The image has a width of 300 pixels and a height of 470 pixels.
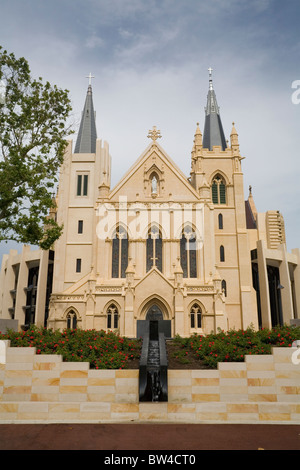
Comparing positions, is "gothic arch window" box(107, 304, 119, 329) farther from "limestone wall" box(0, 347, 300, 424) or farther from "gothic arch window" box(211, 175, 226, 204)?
"limestone wall" box(0, 347, 300, 424)

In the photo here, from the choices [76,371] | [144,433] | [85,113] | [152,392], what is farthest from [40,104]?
[85,113]

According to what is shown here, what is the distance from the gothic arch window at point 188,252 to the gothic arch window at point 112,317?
610 centimetres

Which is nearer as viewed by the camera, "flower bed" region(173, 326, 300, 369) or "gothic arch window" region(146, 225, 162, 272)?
"flower bed" region(173, 326, 300, 369)

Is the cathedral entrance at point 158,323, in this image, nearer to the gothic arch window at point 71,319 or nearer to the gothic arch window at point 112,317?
the gothic arch window at point 112,317

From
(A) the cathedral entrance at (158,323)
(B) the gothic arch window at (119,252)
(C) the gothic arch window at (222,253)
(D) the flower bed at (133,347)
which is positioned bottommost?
(D) the flower bed at (133,347)

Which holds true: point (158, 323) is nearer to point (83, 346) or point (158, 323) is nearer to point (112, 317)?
point (112, 317)

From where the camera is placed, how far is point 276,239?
3700 cm

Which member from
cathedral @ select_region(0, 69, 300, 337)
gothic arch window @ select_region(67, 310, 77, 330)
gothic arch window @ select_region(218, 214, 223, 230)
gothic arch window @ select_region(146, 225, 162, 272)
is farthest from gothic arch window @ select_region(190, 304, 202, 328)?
gothic arch window @ select_region(218, 214, 223, 230)

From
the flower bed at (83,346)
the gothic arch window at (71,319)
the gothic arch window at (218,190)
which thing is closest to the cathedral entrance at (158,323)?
the gothic arch window at (71,319)

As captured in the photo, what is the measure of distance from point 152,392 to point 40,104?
14.5m

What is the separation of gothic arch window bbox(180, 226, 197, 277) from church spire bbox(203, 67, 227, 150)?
39.0ft

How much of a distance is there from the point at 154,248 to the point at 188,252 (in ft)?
8.91

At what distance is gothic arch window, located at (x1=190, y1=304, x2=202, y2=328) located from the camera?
92.1ft

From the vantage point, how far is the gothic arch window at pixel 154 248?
100ft
